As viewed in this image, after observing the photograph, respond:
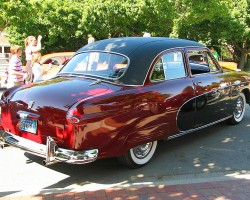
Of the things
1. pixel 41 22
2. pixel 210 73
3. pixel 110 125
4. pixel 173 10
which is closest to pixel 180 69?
pixel 210 73

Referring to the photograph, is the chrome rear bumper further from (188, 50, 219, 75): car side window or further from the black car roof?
(188, 50, 219, 75): car side window

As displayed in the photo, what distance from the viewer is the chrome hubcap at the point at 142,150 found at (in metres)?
4.93

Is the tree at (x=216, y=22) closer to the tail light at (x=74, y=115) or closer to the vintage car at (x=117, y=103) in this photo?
the vintage car at (x=117, y=103)

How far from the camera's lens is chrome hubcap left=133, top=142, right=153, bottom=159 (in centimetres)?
493

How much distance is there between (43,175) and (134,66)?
1.90 metres

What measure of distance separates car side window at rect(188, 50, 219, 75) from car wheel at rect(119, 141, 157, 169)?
1.50 metres

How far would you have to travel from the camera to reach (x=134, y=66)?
492 centimetres

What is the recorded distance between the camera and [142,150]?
5.04 metres

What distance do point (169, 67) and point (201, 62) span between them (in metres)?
1.09

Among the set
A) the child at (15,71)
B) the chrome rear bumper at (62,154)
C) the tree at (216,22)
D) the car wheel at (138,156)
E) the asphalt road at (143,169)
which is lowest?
the asphalt road at (143,169)

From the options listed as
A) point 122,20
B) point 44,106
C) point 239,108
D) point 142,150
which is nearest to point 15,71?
point 44,106

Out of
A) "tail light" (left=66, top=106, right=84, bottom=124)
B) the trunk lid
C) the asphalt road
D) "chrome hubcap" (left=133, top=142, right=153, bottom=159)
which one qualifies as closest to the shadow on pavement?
the asphalt road

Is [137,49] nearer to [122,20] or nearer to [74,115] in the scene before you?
[74,115]

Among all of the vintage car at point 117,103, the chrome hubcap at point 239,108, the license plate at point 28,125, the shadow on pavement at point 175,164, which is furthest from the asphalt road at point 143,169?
the chrome hubcap at point 239,108
